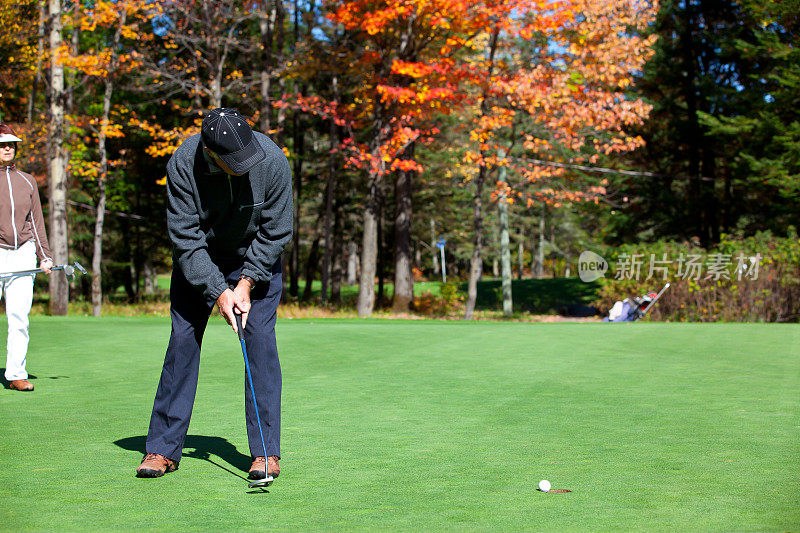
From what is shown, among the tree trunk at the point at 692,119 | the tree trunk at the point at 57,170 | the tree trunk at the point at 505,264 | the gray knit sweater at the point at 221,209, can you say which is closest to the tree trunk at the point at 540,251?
the tree trunk at the point at 505,264

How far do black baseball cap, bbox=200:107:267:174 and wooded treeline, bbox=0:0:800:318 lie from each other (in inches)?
619

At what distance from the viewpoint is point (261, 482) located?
163 inches

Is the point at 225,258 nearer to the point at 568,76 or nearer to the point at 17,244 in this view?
the point at 17,244

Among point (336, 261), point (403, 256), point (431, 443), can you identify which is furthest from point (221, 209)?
point (336, 261)

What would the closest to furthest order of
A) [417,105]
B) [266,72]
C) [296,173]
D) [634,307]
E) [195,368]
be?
1. [195,368]
2. [417,105]
3. [634,307]
4. [266,72]
5. [296,173]

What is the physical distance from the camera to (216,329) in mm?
14219

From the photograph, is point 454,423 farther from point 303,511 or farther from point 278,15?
point 278,15

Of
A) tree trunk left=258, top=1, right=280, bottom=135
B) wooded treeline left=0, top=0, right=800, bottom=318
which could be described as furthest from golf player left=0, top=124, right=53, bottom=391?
tree trunk left=258, top=1, right=280, bottom=135

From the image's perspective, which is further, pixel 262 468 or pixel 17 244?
pixel 17 244

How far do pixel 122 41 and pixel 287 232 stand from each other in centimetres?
2952

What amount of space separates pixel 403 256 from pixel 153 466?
2133 cm

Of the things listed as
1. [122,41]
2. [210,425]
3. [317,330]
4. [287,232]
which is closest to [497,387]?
[210,425]

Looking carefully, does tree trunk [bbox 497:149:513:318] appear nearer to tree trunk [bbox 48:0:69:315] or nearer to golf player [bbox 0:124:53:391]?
tree trunk [bbox 48:0:69:315]

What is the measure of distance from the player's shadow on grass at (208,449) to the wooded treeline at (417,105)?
1492 centimetres
